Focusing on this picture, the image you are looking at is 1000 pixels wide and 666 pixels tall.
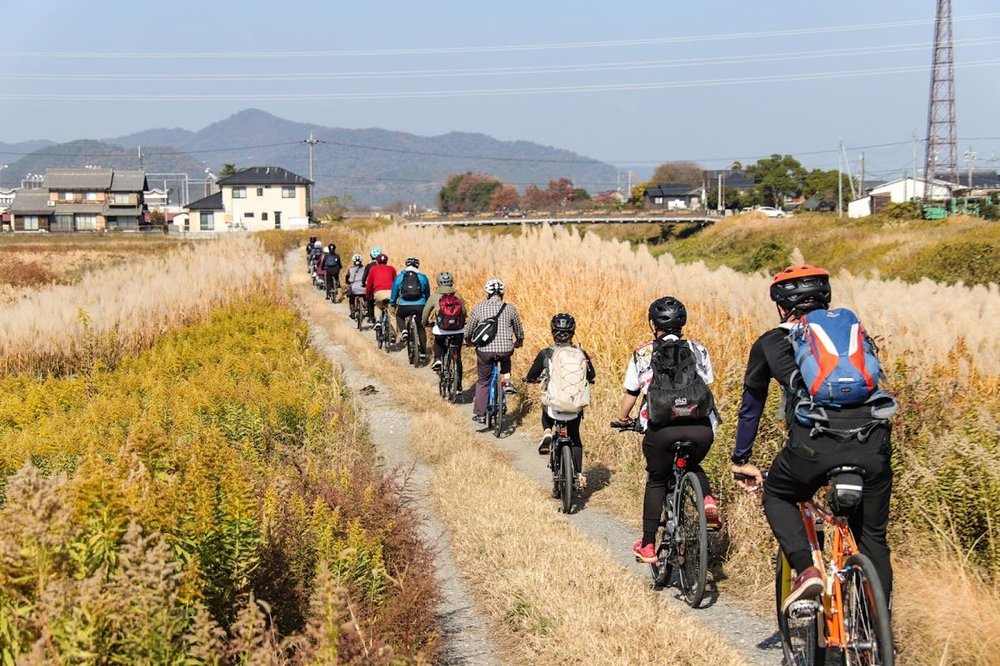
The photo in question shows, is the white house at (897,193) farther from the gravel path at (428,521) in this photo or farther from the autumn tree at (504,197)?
the gravel path at (428,521)

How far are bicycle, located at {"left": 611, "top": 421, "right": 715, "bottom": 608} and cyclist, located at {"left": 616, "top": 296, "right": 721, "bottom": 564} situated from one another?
0.16 ft

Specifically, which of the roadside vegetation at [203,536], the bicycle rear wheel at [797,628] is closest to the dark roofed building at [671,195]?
the roadside vegetation at [203,536]

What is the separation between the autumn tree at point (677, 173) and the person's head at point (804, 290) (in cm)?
17279

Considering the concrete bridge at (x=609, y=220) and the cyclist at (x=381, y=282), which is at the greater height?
the concrete bridge at (x=609, y=220)

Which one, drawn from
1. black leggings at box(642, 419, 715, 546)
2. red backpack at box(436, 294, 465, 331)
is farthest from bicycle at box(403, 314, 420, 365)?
black leggings at box(642, 419, 715, 546)

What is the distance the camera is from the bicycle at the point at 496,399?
12.2 metres

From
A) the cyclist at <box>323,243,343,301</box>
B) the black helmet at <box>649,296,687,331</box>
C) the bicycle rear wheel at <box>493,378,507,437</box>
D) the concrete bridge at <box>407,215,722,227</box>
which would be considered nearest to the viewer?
the black helmet at <box>649,296,687,331</box>

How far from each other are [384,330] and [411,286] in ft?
8.50

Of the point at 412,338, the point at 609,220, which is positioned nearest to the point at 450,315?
the point at 412,338

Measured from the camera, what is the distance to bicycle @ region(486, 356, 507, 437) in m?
12.2

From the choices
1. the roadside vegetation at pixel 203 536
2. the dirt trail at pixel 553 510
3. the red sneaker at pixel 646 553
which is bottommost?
the dirt trail at pixel 553 510

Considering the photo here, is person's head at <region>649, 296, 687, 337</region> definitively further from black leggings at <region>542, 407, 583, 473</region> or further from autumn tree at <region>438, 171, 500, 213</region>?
autumn tree at <region>438, 171, 500, 213</region>

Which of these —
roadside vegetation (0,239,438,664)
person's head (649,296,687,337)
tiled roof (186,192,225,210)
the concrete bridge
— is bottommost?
roadside vegetation (0,239,438,664)

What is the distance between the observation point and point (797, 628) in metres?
5.29
